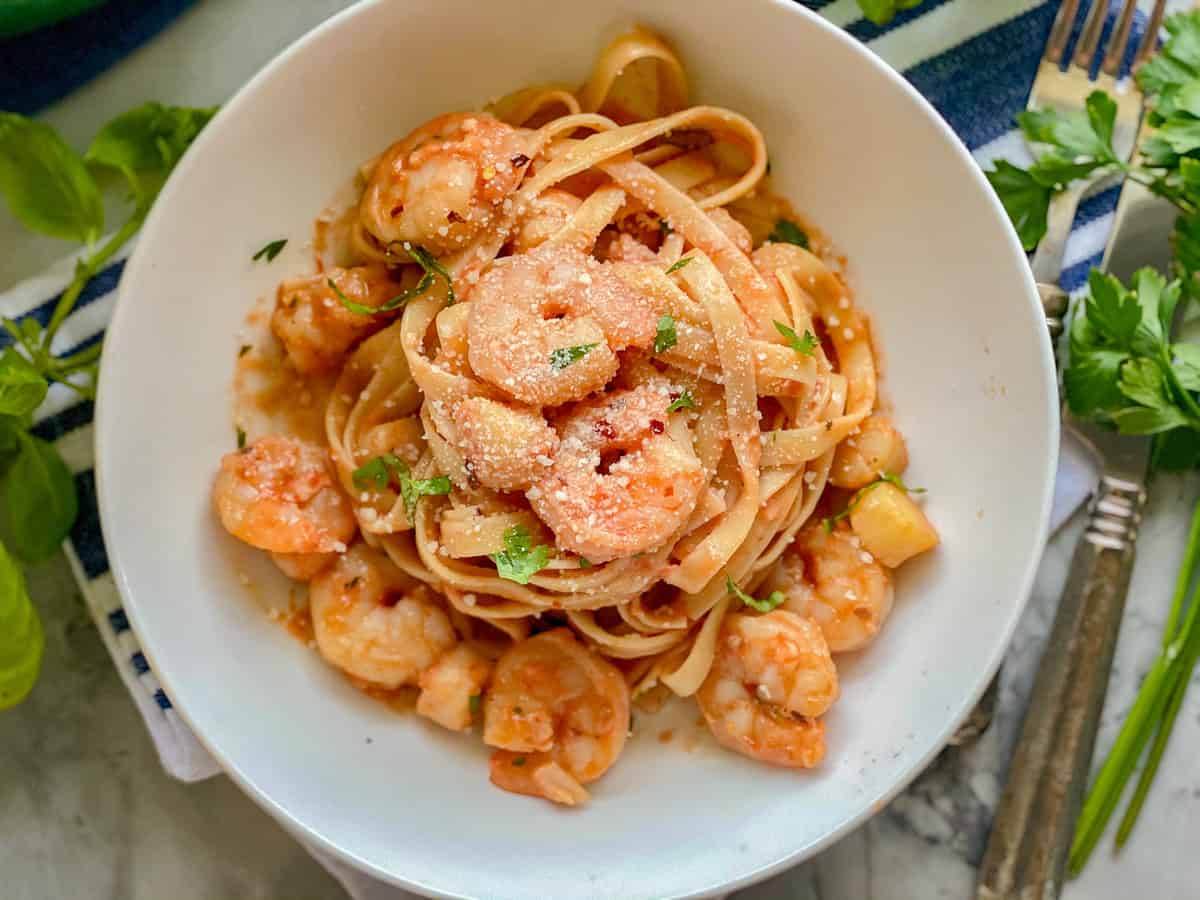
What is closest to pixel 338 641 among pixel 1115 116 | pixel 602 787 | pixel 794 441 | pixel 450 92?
pixel 602 787

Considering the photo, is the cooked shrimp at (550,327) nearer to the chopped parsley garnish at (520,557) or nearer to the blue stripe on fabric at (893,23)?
the chopped parsley garnish at (520,557)

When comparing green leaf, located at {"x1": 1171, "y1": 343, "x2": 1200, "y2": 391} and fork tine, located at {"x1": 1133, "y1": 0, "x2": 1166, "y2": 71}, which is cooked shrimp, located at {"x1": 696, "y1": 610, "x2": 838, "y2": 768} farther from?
fork tine, located at {"x1": 1133, "y1": 0, "x2": 1166, "y2": 71}

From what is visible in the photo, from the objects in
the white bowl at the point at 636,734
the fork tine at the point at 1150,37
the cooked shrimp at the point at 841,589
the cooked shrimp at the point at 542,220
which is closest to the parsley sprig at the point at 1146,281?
the fork tine at the point at 1150,37

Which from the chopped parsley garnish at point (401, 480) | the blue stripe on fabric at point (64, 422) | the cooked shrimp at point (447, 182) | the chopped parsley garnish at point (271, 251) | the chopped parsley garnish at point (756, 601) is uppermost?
the cooked shrimp at point (447, 182)

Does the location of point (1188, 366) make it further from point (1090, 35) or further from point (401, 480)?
point (401, 480)

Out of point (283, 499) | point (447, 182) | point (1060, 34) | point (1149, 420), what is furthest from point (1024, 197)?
point (283, 499)

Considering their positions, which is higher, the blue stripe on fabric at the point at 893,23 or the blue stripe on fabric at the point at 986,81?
the blue stripe on fabric at the point at 893,23

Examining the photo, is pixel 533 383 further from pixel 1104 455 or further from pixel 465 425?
pixel 1104 455

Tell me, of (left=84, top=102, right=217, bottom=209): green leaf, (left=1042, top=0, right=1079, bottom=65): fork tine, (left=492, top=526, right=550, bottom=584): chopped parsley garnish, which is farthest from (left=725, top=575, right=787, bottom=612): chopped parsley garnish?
(left=84, top=102, right=217, bottom=209): green leaf
